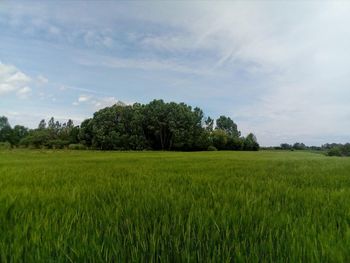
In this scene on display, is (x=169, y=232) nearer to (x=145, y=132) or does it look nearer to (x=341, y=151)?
(x=341, y=151)

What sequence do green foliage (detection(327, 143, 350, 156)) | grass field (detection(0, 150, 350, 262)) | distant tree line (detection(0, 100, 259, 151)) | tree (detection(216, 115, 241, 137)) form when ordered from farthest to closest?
tree (detection(216, 115, 241, 137)) < distant tree line (detection(0, 100, 259, 151)) < green foliage (detection(327, 143, 350, 156)) < grass field (detection(0, 150, 350, 262))

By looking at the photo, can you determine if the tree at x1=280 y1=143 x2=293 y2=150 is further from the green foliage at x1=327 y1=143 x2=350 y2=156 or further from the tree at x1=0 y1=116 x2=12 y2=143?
the tree at x1=0 y1=116 x2=12 y2=143

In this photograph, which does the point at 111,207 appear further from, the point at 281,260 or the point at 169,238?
the point at 281,260

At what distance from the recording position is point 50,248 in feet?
5.43

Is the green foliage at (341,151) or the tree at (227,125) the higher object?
the tree at (227,125)

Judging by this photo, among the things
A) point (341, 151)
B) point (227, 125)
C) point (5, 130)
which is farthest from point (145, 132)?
point (227, 125)

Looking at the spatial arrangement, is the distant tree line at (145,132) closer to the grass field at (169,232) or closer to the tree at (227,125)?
the tree at (227,125)

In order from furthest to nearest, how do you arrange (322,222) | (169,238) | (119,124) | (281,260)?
(119,124) < (322,222) < (169,238) < (281,260)

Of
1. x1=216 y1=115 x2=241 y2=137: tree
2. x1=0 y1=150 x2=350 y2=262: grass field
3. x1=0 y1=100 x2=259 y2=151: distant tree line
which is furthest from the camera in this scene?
x1=216 y1=115 x2=241 y2=137: tree

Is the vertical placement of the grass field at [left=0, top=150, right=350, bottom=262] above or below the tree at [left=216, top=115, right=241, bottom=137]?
below

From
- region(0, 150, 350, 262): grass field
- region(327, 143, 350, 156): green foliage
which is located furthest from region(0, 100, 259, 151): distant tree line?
region(0, 150, 350, 262): grass field

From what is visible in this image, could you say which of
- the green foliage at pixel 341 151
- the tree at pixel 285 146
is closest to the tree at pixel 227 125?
the tree at pixel 285 146

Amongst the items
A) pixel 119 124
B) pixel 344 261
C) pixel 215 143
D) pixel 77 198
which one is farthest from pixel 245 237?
pixel 215 143

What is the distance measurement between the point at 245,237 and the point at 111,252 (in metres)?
0.80
